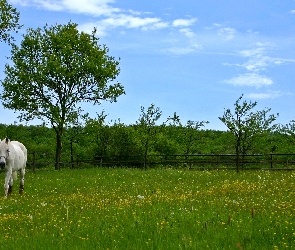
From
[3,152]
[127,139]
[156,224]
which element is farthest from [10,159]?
[127,139]

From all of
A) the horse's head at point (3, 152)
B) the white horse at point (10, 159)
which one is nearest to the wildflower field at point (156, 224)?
the horse's head at point (3, 152)

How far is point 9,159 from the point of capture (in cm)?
1966

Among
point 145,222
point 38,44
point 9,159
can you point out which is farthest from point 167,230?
point 38,44

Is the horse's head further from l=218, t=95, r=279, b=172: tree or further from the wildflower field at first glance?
l=218, t=95, r=279, b=172: tree

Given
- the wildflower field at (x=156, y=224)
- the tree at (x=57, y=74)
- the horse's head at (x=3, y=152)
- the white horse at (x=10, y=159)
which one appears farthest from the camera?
the tree at (x=57, y=74)

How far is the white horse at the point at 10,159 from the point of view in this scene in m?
18.5

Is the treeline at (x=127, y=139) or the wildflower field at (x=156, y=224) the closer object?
the wildflower field at (x=156, y=224)

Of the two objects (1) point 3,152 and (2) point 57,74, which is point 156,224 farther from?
(2) point 57,74

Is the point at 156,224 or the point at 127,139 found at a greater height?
the point at 127,139

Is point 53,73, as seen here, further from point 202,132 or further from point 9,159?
point 202,132

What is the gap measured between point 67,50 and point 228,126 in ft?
81.2

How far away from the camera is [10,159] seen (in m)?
19.7

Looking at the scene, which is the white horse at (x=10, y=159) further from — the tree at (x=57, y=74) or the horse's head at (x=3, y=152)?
the tree at (x=57, y=74)

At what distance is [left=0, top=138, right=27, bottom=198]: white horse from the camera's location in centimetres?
1855
